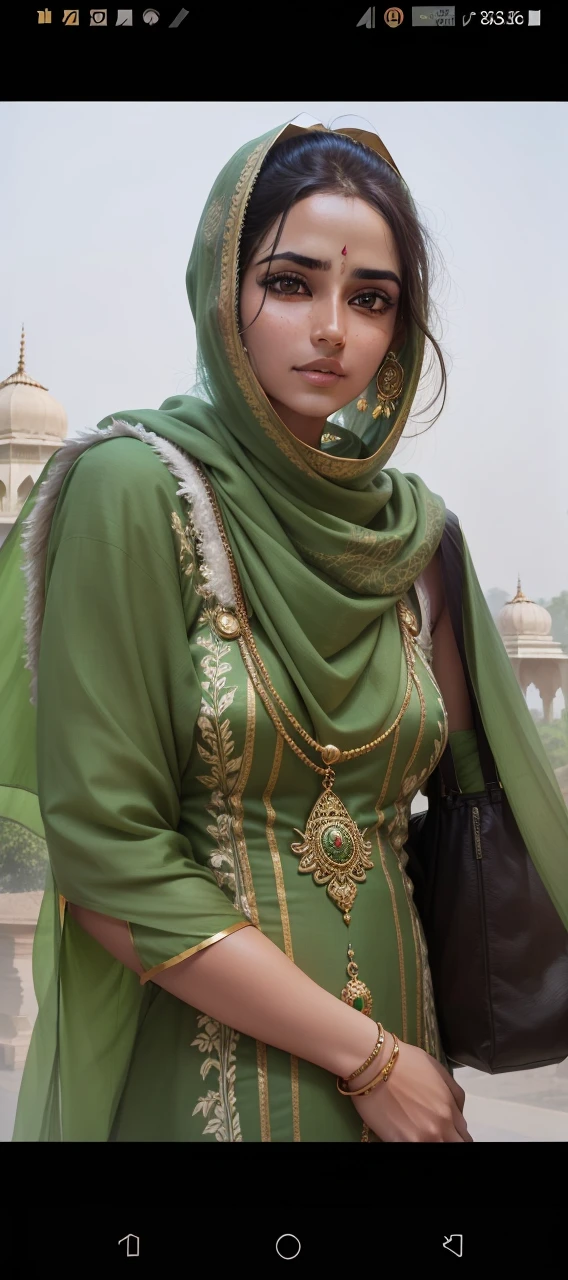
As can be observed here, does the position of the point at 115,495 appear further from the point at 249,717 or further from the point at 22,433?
the point at 22,433

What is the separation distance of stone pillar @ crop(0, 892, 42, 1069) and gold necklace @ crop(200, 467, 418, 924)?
1.27ft

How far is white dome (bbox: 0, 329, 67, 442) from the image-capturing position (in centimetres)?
125

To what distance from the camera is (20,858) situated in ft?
3.76

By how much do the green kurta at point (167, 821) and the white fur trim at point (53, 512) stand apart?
13 millimetres

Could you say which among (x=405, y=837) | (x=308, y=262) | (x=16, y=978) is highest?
(x=308, y=262)

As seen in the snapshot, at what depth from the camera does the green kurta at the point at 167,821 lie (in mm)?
914

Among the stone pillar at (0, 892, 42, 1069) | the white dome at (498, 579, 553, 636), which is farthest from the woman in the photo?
the white dome at (498, 579, 553, 636)

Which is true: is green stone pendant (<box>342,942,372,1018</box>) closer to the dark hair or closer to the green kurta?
the green kurta

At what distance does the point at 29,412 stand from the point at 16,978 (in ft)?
2.07

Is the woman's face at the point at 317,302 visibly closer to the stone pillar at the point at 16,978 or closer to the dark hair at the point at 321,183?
the dark hair at the point at 321,183

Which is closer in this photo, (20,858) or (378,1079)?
(378,1079)

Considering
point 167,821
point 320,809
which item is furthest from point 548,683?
point 167,821
